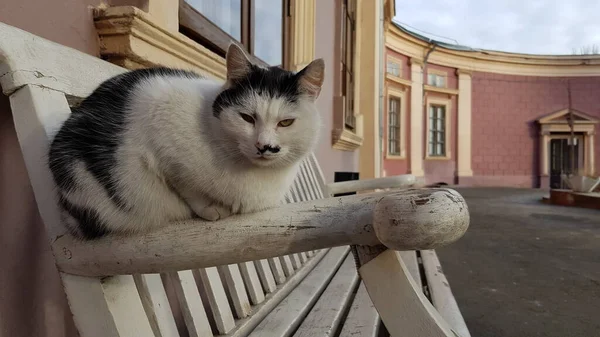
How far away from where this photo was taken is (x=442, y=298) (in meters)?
1.23

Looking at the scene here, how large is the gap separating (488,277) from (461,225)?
98.0 inches

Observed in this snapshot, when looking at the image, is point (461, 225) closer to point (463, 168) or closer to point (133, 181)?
point (133, 181)

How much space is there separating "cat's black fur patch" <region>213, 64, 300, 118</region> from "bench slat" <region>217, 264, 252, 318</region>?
0.57 metres

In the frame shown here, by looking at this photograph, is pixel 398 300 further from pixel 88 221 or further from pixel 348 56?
pixel 348 56

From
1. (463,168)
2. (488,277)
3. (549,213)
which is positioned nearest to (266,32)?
(488,277)

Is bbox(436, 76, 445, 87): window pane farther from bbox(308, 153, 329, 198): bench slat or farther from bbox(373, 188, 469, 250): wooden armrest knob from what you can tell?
bbox(373, 188, 469, 250): wooden armrest knob

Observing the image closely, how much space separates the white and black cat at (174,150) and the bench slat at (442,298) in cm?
52

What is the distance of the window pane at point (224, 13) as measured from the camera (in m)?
1.63

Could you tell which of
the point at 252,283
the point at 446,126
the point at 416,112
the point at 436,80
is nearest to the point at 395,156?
the point at 416,112

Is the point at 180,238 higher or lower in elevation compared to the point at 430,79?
lower

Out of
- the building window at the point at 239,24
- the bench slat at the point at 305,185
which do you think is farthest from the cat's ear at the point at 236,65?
the bench slat at the point at 305,185

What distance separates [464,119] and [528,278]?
36.3 feet

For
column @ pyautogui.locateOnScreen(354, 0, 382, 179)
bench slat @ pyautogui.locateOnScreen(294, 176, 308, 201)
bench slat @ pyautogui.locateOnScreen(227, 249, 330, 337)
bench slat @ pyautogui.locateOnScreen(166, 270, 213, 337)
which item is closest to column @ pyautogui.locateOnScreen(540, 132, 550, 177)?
column @ pyautogui.locateOnScreen(354, 0, 382, 179)

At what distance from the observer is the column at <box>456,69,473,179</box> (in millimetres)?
12883
